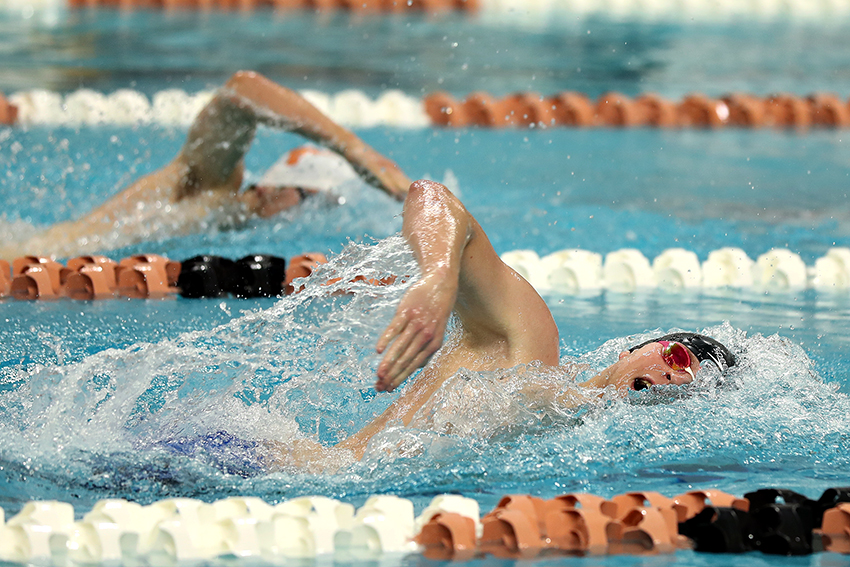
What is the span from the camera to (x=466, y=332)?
7.24 feet

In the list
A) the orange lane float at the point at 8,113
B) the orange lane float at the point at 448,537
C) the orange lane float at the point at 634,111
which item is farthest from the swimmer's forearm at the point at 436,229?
the orange lane float at the point at 8,113

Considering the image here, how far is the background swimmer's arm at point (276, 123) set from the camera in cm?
361

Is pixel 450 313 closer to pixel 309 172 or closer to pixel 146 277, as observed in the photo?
pixel 146 277

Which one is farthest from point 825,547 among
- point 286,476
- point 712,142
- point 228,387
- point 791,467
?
point 712,142

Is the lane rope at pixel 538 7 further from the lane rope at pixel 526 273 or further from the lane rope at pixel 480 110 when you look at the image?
the lane rope at pixel 526 273

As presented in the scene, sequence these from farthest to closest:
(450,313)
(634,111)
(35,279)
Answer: (634,111)
(35,279)
(450,313)

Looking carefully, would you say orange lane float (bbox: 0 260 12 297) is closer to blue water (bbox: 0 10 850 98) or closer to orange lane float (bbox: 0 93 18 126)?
orange lane float (bbox: 0 93 18 126)

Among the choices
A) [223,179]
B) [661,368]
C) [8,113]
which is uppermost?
[8,113]

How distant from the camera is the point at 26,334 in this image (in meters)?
3.07

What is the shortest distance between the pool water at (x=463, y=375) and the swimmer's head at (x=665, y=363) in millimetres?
60

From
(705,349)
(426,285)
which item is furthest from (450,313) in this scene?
(705,349)

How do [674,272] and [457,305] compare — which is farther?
[674,272]

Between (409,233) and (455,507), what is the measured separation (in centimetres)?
53

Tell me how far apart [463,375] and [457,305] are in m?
0.15
